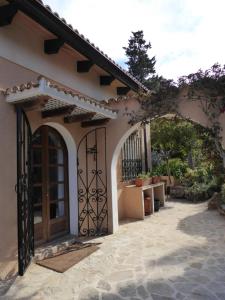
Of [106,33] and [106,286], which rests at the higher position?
[106,33]

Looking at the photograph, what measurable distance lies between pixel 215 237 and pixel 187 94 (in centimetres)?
410

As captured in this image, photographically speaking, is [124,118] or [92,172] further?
[92,172]

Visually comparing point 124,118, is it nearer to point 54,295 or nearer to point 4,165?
point 4,165

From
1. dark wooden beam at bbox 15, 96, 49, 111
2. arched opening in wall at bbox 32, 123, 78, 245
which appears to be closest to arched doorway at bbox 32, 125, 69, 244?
arched opening in wall at bbox 32, 123, 78, 245

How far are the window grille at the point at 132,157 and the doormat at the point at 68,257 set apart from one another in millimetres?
4211

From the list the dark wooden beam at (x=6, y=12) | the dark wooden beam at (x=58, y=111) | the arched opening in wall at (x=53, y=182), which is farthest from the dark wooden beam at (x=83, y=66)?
the dark wooden beam at (x=6, y=12)

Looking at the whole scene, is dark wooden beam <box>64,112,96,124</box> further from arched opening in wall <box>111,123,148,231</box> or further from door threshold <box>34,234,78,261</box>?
door threshold <box>34,234,78,261</box>

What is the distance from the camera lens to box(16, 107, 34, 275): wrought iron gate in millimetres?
5297

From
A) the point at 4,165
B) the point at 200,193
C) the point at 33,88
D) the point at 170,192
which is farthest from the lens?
the point at 170,192

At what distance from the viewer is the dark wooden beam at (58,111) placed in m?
6.47

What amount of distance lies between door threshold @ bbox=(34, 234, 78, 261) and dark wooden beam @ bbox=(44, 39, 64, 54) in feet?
16.4

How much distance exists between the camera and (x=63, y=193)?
8203 millimetres

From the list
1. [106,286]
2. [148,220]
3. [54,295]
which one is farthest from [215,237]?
[54,295]

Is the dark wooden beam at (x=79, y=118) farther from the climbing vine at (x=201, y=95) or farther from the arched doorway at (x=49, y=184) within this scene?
the climbing vine at (x=201, y=95)
